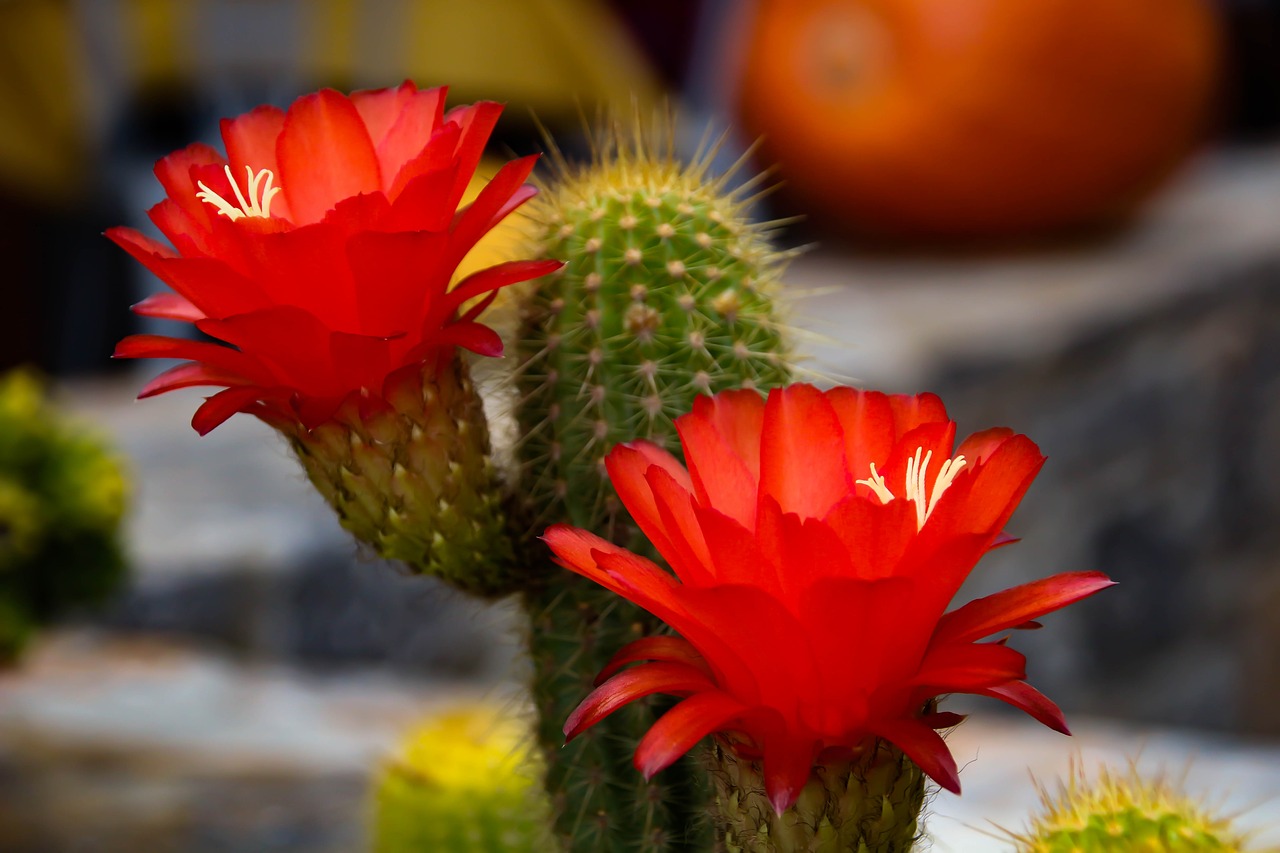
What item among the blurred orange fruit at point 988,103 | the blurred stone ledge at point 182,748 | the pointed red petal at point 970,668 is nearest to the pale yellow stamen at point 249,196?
the pointed red petal at point 970,668

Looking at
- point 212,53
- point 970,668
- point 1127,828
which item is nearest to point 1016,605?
point 970,668

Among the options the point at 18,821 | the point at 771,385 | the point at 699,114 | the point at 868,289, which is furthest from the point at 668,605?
the point at 699,114

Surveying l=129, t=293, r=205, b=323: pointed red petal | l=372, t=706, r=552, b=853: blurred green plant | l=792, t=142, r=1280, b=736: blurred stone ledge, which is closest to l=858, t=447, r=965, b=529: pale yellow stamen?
l=129, t=293, r=205, b=323: pointed red petal

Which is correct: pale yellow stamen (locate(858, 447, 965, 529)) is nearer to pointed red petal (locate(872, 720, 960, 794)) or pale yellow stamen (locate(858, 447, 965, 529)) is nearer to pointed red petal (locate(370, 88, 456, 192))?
pointed red petal (locate(872, 720, 960, 794))

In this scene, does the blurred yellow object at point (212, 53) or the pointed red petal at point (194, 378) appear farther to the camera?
the blurred yellow object at point (212, 53)

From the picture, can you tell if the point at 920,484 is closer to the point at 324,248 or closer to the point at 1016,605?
the point at 1016,605

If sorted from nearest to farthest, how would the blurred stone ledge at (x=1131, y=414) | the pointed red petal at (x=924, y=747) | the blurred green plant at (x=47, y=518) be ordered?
the pointed red petal at (x=924, y=747) < the blurred green plant at (x=47, y=518) < the blurred stone ledge at (x=1131, y=414)

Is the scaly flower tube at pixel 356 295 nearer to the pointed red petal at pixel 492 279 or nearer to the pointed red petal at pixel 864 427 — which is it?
the pointed red petal at pixel 492 279

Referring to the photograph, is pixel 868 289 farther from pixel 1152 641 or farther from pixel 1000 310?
pixel 1152 641
